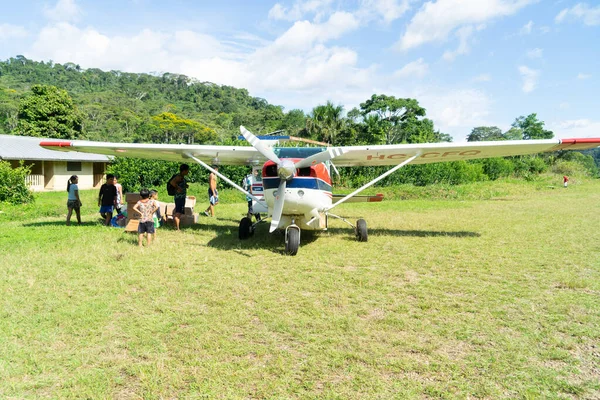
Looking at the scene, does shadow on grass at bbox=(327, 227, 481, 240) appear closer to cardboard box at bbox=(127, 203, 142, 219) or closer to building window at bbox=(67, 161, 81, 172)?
cardboard box at bbox=(127, 203, 142, 219)

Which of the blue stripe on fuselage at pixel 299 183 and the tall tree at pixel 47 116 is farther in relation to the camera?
the tall tree at pixel 47 116

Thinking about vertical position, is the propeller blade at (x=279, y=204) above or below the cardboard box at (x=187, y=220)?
above

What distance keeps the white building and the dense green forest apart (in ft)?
30.1

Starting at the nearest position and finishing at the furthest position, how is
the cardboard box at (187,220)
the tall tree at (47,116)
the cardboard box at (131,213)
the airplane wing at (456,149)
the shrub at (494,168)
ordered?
the airplane wing at (456,149) < the cardboard box at (131,213) < the cardboard box at (187,220) < the shrub at (494,168) < the tall tree at (47,116)

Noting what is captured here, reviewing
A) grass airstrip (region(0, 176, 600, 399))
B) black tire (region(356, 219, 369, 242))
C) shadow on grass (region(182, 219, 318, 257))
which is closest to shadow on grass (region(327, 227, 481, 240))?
black tire (region(356, 219, 369, 242))

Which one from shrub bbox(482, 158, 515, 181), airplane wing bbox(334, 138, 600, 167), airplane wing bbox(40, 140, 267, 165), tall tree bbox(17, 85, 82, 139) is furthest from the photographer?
tall tree bbox(17, 85, 82, 139)

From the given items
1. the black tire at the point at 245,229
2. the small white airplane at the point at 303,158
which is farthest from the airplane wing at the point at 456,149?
the black tire at the point at 245,229

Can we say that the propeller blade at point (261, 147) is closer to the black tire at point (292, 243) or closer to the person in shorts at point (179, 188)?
the black tire at point (292, 243)

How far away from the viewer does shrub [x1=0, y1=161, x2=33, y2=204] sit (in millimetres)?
14656

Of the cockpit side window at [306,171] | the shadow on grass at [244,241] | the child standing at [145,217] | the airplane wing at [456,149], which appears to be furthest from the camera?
the airplane wing at [456,149]

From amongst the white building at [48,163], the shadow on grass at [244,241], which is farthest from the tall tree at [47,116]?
the shadow on grass at [244,241]

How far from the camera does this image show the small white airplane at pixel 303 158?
7074mm

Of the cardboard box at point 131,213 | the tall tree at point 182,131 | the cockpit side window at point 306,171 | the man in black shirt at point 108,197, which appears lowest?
the cardboard box at point 131,213

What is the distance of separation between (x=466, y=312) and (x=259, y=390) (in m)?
2.74
